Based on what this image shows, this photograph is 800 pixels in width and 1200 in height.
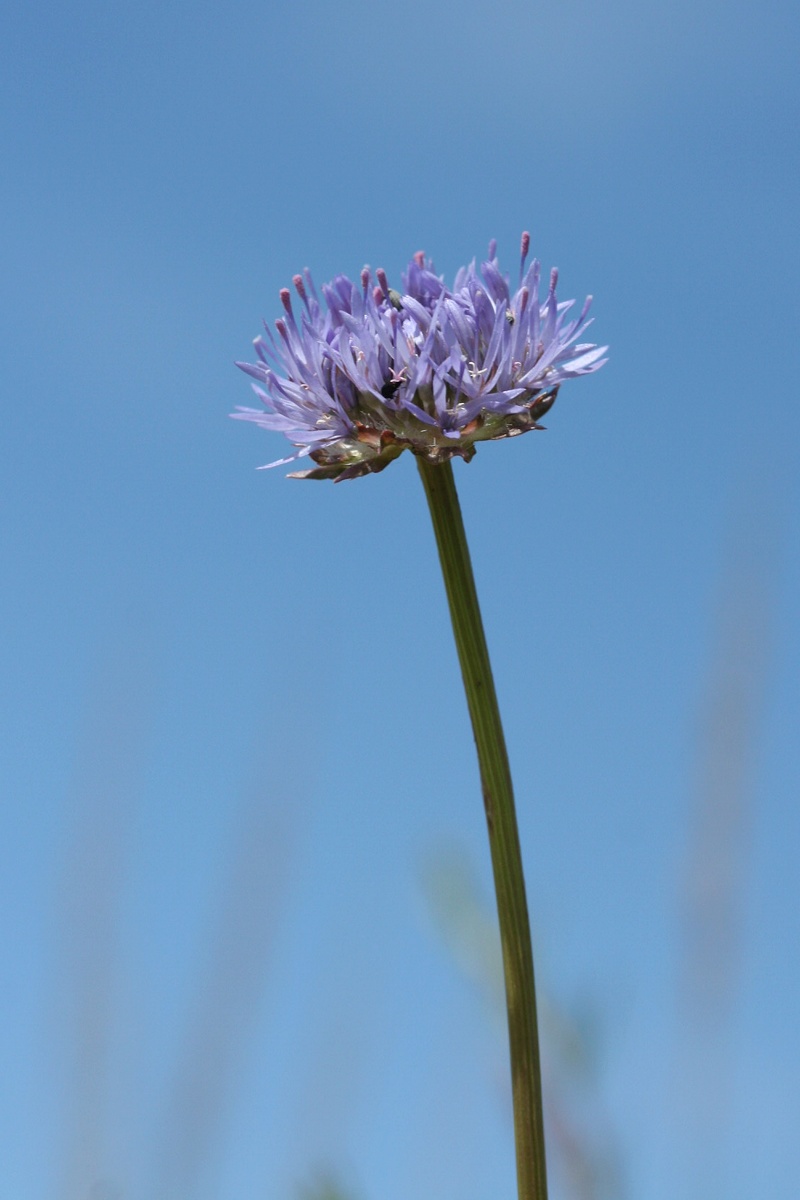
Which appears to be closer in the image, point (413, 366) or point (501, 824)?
point (501, 824)

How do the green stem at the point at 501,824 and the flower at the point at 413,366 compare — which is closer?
the green stem at the point at 501,824

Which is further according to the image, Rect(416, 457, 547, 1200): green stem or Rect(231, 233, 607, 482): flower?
Rect(231, 233, 607, 482): flower

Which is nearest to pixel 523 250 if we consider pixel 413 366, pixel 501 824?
pixel 413 366

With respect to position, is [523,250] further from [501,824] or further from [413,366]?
[501,824]

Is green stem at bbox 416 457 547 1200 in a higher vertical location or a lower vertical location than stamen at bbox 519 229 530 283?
lower

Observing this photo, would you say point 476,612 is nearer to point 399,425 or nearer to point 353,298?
point 399,425

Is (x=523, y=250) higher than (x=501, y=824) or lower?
higher
